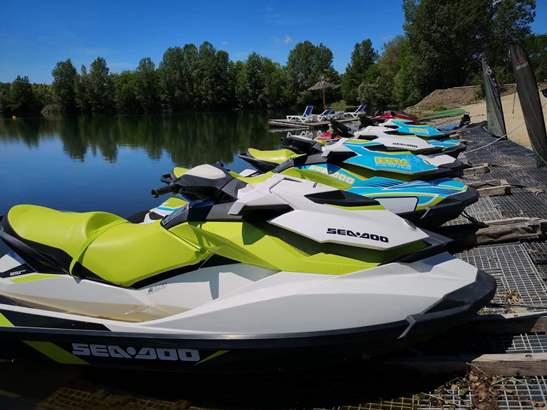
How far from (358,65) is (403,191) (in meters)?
64.9

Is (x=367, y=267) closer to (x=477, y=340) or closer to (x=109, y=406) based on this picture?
(x=477, y=340)

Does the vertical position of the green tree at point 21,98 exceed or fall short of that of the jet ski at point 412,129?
it exceeds it

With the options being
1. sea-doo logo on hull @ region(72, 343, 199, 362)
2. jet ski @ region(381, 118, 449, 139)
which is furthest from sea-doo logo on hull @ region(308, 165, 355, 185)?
jet ski @ region(381, 118, 449, 139)

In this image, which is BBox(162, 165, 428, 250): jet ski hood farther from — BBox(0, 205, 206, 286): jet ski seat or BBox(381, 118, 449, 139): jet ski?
BBox(381, 118, 449, 139): jet ski

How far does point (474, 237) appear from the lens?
4027mm

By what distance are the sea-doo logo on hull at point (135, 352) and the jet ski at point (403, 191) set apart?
5.24ft

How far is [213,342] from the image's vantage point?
2.03 metres

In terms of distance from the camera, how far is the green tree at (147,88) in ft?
243

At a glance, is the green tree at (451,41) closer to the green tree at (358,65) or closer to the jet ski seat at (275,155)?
the green tree at (358,65)

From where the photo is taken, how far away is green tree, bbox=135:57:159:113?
74000mm

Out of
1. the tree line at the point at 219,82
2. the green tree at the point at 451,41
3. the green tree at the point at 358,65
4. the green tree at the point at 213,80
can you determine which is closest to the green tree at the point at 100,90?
the tree line at the point at 219,82

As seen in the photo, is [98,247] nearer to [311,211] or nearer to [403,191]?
[311,211]

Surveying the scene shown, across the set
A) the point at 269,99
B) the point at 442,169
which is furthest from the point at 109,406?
the point at 269,99

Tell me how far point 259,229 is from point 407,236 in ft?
2.51
